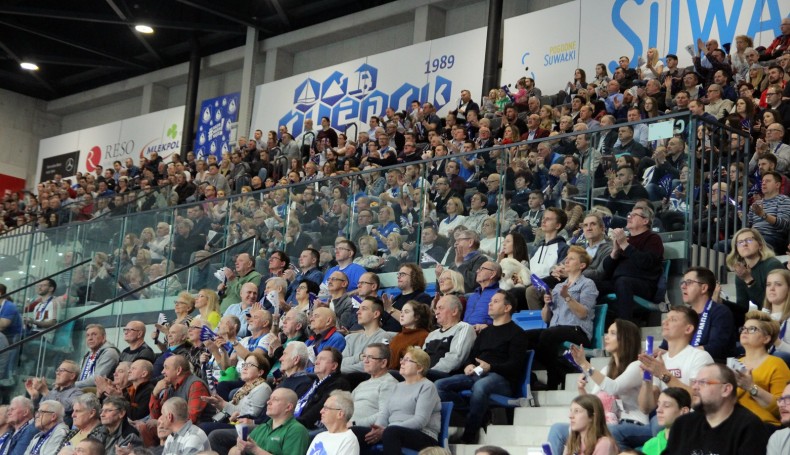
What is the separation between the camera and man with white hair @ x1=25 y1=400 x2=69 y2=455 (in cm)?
849

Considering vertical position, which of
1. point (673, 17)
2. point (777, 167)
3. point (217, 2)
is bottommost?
point (777, 167)

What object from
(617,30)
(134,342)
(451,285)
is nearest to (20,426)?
(134,342)

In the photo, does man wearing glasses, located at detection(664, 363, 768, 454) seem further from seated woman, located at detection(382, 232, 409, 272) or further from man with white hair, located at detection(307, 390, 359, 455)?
seated woman, located at detection(382, 232, 409, 272)

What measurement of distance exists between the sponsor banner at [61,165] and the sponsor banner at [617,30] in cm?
1265

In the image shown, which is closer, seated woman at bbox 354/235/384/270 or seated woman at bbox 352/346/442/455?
seated woman at bbox 352/346/442/455

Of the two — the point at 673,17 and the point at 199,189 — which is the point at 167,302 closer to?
the point at 199,189

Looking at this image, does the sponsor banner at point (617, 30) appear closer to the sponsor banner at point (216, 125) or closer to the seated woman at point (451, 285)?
the seated woman at point (451, 285)

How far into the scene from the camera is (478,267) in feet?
29.9

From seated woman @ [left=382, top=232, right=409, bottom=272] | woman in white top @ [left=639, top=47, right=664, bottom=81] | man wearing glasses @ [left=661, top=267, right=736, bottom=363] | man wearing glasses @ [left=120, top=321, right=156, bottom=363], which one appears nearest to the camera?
man wearing glasses @ [left=661, top=267, right=736, bottom=363]

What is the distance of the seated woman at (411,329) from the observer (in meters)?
7.97

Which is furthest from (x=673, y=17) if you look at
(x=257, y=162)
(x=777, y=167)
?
(x=257, y=162)

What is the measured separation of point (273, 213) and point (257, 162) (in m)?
6.22

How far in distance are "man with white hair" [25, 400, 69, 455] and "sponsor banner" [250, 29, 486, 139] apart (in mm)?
9940

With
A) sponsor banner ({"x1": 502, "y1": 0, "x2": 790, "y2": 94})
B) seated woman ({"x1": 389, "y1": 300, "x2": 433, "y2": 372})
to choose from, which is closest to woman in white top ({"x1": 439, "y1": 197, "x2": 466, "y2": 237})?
seated woman ({"x1": 389, "y1": 300, "x2": 433, "y2": 372})
